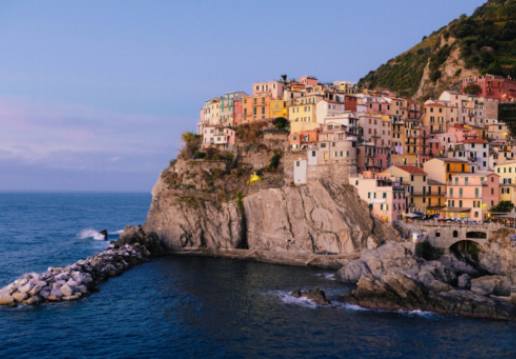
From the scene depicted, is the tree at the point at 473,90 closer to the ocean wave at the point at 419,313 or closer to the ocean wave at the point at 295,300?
the ocean wave at the point at 419,313

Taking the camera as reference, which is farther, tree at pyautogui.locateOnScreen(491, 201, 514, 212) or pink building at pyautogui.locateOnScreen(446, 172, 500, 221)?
pink building at pyautogui.locateOnScreen(446, 172, 500, 221)

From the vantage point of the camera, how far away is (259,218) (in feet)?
248

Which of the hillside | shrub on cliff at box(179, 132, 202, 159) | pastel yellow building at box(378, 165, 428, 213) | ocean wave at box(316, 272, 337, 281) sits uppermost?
the hillside

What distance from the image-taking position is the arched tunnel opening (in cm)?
6088

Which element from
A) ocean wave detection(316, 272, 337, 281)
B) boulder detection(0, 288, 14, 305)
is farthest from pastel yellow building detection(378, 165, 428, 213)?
boulder detection(0, 288, 14, 305)

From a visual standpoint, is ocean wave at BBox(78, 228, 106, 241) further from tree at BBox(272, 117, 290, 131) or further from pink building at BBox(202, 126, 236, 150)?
tree at BBox(272, 117, 290, 131)

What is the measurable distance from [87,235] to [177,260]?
36201 millimetres

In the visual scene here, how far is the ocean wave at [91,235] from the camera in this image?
98.2 metres

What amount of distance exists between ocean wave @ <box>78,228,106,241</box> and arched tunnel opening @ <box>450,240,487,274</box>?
59.3 metres

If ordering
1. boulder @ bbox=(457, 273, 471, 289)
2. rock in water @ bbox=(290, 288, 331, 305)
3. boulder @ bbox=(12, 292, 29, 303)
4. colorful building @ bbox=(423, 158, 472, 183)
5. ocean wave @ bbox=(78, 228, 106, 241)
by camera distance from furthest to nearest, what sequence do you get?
ocean wave @ bbox=(78, 228, 106, 241) < colorful building @ bbox=(423, 158, 472, 183) < boulder @ bbox=(457, 273, 471, 289) < boulder @ bbox=(12, 292, 29, 303) < rock in water @ bbox=(290, 288, 331, 305)

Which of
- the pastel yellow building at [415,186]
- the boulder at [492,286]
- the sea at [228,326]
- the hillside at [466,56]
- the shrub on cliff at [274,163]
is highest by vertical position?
the hillside at [466,56]

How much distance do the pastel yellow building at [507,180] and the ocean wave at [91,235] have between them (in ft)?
208

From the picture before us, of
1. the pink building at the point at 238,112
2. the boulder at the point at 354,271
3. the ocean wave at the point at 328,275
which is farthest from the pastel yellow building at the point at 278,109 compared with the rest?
the boulder at the point at 354,271

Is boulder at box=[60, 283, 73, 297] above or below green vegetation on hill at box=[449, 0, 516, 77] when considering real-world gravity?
below
